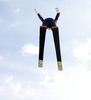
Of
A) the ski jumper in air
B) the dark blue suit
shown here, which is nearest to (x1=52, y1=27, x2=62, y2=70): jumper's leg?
the ski jumper in air

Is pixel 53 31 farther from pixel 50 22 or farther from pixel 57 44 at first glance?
pixel 57 44

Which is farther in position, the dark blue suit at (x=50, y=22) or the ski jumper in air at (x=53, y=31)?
the dark blue suit at (x=50, y=22)

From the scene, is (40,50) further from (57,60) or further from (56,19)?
(56,19)

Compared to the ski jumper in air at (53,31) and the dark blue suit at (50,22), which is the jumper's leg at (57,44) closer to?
the ski jumper in air at (53,31)

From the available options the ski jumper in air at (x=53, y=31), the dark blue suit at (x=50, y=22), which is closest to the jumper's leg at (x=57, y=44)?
the ski jumper in air at (x=53, y=31)

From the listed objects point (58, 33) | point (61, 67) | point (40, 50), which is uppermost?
point (58, 33)

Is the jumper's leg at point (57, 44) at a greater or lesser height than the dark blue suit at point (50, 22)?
lesser

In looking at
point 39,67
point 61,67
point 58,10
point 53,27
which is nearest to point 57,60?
point 61,67

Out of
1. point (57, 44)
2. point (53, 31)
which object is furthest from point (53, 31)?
point (57, 44)

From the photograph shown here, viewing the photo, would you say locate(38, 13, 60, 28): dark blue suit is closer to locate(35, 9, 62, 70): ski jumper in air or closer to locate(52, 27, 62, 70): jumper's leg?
locate(35, 9, 62, 70): ski jumper in air

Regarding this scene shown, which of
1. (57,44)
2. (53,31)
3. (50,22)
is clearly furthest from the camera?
(50,22)

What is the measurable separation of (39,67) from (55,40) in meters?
2.70

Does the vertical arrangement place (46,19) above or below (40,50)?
above

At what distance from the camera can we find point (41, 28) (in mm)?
14281
